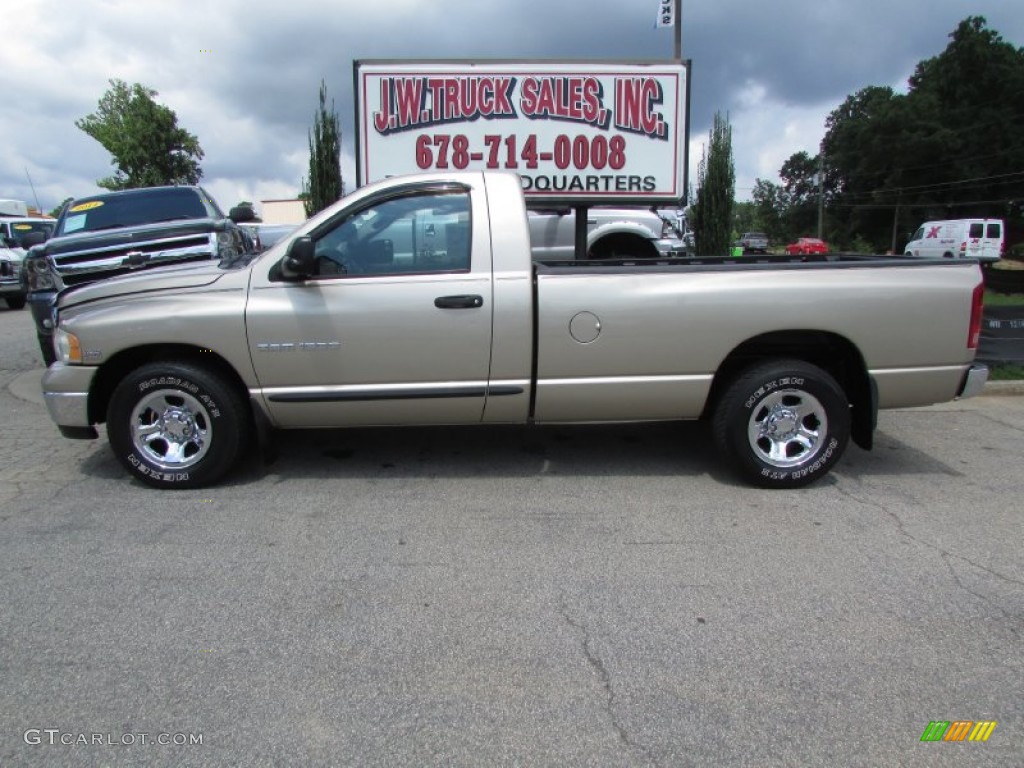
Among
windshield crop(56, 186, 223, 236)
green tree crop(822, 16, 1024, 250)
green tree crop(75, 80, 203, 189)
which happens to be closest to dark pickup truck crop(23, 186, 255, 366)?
windshield crop(56, 186, 223, 236)

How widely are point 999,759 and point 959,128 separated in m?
75.2

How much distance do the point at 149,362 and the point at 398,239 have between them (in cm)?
174

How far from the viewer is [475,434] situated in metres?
5.76

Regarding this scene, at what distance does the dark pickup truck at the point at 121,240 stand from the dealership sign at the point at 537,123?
1.89 meters

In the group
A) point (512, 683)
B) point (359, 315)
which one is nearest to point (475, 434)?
point (359, 315)

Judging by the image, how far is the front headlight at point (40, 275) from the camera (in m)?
7.19

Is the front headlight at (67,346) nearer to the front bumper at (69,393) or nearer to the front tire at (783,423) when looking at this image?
the front bumper at (69,393)

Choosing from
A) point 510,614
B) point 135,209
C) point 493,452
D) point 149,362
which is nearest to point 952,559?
point 510,614

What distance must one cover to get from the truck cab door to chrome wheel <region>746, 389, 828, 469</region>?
1754mm

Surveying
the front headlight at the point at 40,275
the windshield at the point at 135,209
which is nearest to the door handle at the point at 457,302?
the front headlight at the point at 40,275

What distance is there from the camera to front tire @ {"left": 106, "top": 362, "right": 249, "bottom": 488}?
4418mm

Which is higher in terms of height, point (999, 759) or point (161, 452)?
point (161, 452)

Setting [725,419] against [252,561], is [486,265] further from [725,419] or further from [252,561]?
[252,561]

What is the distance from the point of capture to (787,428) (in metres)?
4.57
